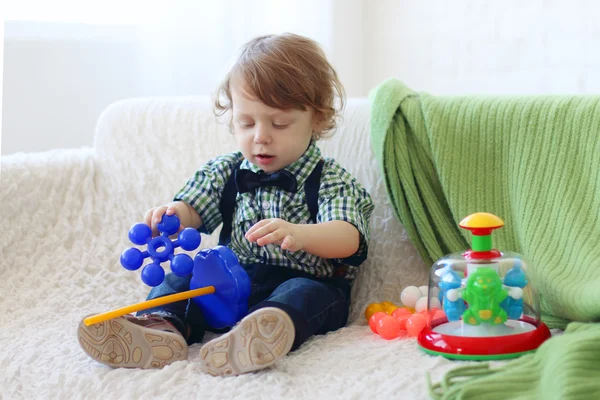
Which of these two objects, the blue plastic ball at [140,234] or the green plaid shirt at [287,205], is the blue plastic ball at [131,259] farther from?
the green plaid shirt at [287,205]

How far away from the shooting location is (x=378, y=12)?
2.21 meters

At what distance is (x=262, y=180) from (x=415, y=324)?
0.36m

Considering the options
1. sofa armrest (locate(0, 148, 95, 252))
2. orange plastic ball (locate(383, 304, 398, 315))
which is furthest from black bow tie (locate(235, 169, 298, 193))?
sofa armrest (locate(0, 148, 95, 252))

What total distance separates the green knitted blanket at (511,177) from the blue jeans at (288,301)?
0.20 meters

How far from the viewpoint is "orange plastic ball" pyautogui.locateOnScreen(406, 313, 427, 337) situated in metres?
1.15

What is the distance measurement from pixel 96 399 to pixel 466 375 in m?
0.44

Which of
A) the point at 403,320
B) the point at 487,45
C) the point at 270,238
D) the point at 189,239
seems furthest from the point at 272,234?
the point at 487,45

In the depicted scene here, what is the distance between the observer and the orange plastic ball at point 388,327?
3.79ft

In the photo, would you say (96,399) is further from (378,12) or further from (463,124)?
(378,12)

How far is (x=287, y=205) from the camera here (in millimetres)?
1321

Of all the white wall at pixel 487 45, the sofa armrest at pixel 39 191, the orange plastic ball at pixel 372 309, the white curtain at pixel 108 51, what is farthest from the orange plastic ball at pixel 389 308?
the white curtain at pixel 108 51

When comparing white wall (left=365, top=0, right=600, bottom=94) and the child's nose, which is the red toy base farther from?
white wall (left=365, top=0, right=600, bottom=94)

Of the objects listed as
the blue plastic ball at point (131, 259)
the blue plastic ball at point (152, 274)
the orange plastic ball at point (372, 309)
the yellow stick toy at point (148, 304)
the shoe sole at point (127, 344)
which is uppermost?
the blue plastic ball at point (131, 259)

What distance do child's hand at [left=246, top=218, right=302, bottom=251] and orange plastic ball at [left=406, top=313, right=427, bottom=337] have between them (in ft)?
0.66
